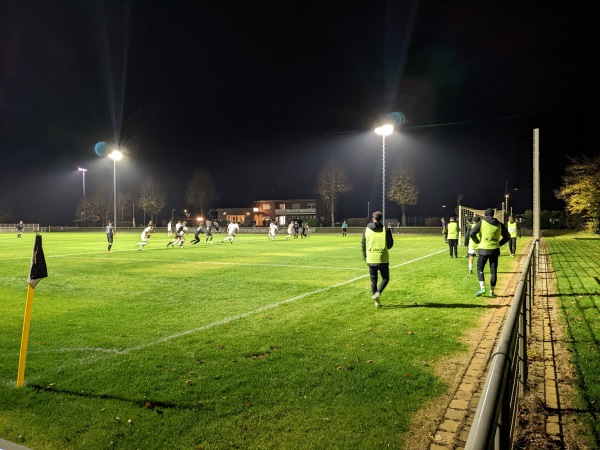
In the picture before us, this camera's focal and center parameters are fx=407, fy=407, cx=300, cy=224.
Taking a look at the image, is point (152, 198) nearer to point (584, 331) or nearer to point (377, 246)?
point (377, 246)

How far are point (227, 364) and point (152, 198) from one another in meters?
102

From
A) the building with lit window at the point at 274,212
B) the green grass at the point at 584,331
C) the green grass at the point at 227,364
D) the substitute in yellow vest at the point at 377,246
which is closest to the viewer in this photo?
the green grass at the point at 227,364

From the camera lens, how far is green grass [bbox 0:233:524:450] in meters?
3.72

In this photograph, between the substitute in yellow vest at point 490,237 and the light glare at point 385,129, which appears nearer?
the substitute in yellow vest at point 490,237

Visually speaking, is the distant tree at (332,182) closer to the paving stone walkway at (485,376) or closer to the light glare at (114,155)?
the light glare at (114,155)

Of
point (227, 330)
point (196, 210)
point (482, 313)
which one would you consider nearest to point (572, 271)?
point (482, 313)

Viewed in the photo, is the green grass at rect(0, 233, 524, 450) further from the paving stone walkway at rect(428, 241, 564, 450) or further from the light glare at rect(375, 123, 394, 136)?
the light glare at rect(375, 123, 394, 136)

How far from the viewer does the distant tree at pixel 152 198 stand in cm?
9969

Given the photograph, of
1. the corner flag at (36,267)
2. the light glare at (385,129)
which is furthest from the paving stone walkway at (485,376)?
the light glare at (385,129)

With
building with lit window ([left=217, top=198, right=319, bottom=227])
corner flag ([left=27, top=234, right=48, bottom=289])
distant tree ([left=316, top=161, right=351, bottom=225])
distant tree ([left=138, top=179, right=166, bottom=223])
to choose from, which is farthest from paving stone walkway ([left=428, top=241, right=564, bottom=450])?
distant tree ([left=138, top=179, right=166, bottom=223])

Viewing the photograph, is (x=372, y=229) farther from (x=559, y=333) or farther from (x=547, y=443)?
(x=547, y=443)

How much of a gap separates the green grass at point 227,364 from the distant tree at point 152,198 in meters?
93.2

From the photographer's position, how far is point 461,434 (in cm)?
360

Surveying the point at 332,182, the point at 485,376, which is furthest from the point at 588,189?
the point at 332,182
